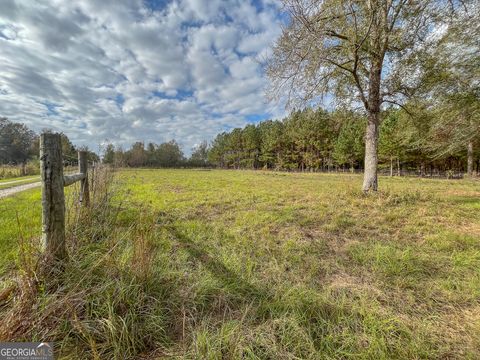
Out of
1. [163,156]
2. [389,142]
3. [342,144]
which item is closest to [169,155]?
[163,156]

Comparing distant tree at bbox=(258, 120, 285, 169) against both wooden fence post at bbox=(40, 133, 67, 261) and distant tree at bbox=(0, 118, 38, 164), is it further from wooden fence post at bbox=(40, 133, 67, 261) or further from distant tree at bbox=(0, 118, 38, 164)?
wooden fence post at bbox=(40, 133, 67, 261)

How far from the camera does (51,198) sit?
2168mm

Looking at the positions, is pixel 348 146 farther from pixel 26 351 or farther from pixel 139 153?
pixel 139 153

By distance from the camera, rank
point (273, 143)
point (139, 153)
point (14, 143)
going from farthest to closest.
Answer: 1. point (139, 153)
2. point (273, 143)
3. point (14, 143)

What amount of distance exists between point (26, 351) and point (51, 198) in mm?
1289

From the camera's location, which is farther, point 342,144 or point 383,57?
point 342,144

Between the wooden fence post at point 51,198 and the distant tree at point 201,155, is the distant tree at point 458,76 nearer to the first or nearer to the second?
the wooden fence post at point 51,198

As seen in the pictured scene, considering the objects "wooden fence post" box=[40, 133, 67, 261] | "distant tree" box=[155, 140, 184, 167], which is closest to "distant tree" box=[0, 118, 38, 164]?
"distant tree" box=[155, 140, 184, 167]

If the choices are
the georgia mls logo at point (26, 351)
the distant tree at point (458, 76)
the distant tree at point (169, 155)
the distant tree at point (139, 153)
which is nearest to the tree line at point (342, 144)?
the distant tree at point (458, 76)

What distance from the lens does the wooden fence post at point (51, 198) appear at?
2133 millimetres

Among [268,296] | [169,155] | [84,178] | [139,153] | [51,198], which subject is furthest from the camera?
[169,155]

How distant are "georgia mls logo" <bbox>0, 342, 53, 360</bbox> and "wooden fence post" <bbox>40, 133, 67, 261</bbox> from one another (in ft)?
2.50

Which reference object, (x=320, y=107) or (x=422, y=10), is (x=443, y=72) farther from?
(x=320, y=107)

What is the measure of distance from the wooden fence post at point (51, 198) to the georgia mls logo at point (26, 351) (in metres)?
0.76
